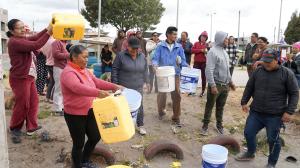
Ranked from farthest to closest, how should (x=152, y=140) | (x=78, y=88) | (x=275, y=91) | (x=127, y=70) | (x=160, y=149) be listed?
(x=152, y=140) < (x=127, y=70) < (x=160, y=149) < (x=275, y=91) < (x=78, y=88)

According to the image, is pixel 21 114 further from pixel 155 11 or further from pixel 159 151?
pixel 155 11

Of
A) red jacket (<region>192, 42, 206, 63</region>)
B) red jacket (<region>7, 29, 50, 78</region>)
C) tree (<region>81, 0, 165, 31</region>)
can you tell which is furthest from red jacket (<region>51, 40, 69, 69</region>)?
tree (<region>81, 0, 165, 31</region>)

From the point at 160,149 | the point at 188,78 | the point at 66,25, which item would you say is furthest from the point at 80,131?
the point at 188,78

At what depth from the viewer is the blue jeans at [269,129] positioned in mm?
5332

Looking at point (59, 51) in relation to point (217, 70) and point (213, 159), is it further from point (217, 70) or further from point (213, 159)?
point (213, 159)

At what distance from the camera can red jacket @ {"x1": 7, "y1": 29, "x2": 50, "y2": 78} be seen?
5230 millimetres

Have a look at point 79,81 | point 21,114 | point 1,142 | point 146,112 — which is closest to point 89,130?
point 79,81

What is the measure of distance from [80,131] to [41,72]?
5.31m

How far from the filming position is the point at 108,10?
111 ft

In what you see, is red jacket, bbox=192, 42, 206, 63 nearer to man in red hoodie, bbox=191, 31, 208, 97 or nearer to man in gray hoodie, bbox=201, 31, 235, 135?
man in red hoodie, bbox=191, 31, 208, 97

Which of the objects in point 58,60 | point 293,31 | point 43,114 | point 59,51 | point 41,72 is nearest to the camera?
point 59,51

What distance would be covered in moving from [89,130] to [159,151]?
1.48 meters

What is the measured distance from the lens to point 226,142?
6246 mm

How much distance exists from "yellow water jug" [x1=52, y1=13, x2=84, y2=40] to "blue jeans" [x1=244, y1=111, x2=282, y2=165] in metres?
3.05
